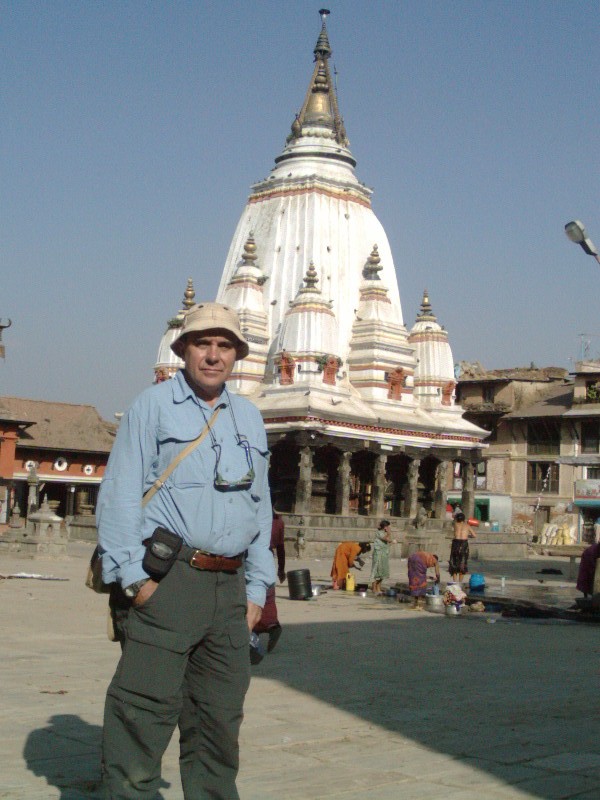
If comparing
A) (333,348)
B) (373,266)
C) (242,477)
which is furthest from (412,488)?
(242,477)

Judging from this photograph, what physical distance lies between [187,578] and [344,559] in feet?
54.0

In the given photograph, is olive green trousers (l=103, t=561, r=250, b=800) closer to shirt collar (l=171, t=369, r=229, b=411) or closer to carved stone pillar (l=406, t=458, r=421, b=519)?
shirt collar (l=171, t=369, r=229, b=411)

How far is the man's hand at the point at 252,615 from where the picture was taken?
17.1ft

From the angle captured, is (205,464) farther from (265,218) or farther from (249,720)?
(265,218)

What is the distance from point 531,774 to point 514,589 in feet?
56.6

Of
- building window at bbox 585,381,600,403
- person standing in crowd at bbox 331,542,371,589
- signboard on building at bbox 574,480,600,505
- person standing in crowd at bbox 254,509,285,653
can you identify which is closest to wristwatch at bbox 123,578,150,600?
person standing in crowd at bbox 254,509,285,653

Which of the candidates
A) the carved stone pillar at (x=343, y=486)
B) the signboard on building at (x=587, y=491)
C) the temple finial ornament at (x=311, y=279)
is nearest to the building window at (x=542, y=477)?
the signboard on building at (x=587, y=491)

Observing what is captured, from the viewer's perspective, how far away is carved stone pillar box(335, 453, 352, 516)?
1718 inches

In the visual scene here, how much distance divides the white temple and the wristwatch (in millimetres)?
37236

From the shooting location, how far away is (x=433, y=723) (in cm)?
792

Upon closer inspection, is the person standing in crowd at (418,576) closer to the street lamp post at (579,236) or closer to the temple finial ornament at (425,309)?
the street lamp post at (579,236)

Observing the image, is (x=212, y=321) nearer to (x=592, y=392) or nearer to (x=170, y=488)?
(x=170, y=488)

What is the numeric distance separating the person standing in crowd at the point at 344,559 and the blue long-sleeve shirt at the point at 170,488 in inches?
A: 625

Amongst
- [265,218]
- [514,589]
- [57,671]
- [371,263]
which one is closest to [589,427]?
[371,263]
